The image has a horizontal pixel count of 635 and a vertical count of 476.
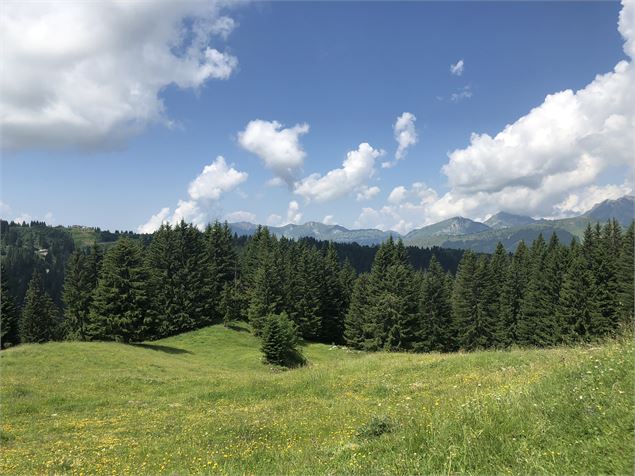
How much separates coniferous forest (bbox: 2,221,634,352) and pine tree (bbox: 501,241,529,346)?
0.21 metres

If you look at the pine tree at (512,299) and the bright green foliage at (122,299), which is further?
the pine tree at (512,299)

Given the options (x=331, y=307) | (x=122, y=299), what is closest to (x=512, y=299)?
(x=331, y=307)

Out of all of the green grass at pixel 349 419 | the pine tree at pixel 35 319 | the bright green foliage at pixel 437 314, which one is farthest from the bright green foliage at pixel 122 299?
the bright green foliage at pixel 437 314

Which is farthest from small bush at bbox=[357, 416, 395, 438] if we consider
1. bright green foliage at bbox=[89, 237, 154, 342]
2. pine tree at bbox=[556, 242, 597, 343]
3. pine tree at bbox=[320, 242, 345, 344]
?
pine tree at bbox=[320, 242, 345, 344]

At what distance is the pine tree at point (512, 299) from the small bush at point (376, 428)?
69.0 metres

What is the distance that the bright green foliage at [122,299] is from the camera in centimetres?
5159

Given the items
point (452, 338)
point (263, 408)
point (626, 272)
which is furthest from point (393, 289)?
point (263, 408)

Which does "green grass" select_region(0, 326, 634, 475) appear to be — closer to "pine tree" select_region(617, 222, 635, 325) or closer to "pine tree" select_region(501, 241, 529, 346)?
"pine tree" select_region(617, 222, 635, 325)

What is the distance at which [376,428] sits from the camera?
8.75 metres

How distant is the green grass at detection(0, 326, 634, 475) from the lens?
20.3 feet

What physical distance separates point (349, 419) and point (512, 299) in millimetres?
72533

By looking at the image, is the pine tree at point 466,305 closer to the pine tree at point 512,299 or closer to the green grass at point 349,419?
the pine tree at point 512,299

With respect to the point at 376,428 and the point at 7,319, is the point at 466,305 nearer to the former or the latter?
the point at 376,428

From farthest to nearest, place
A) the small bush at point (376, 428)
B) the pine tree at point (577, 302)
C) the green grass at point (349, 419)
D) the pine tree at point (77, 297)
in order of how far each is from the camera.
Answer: the pine tree at point (77, 297), the pine tree at point (577, 302), the small bush at point (376, 428), the green grass at point (349, 419)
